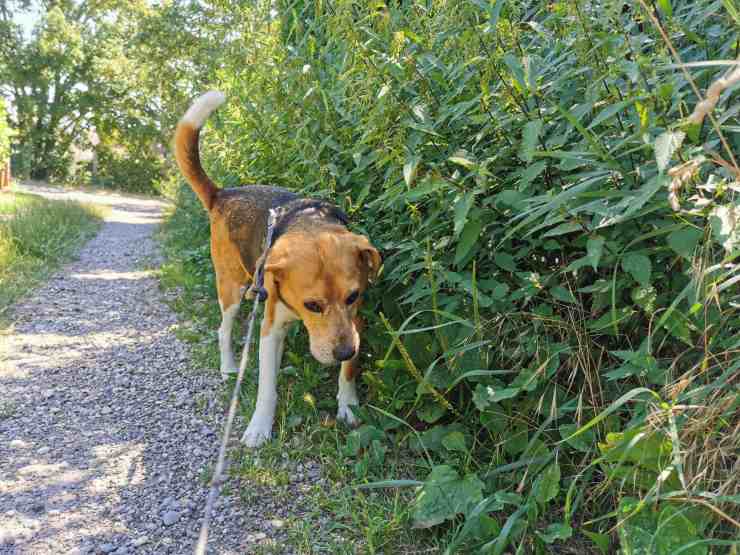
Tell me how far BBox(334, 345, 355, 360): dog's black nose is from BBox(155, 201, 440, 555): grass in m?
0.42

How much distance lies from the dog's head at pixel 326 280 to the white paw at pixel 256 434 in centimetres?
57

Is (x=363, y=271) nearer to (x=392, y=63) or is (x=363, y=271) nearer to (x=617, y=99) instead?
(x=392, y=63)

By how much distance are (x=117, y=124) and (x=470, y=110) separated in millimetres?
34279

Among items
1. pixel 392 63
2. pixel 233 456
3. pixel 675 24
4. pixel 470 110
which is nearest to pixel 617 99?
pixel 675 24

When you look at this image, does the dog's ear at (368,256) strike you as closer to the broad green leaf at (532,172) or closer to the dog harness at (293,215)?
the dog harness at (293,215)

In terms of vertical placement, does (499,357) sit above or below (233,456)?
above

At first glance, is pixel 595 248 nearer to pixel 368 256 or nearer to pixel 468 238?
pixel 468 238

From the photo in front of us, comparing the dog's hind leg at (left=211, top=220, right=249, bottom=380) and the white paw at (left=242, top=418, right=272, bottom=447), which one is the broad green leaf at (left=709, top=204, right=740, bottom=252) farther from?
the dog's hind leg at (left=211, top=220, right=249, bottom=380)

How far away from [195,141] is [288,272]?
5.65ft

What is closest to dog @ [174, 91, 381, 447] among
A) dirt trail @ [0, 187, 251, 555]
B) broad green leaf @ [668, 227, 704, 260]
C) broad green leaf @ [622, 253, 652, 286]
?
dirt trail @ [0, 187, 251, 555]

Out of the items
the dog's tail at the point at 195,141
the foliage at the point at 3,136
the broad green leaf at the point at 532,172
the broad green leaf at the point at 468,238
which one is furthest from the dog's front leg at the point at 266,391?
the foliage at the point at 3,136

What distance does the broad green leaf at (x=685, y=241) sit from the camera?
1779 millimetres

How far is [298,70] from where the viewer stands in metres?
3.34

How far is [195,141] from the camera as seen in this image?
4016mm
